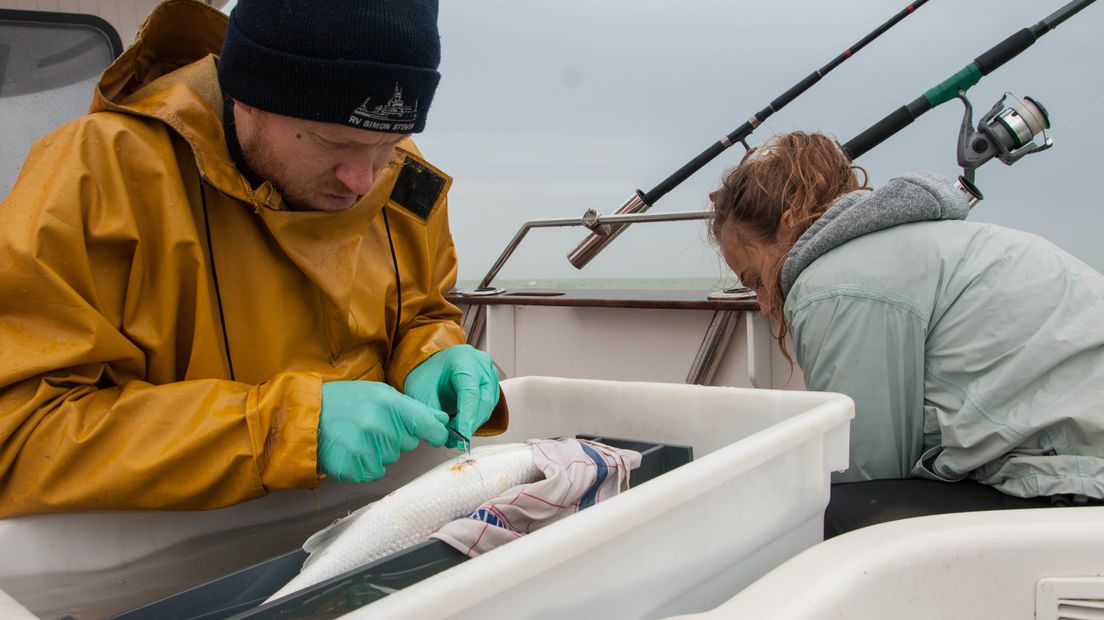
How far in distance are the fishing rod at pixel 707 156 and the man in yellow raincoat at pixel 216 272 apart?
89.1 inches

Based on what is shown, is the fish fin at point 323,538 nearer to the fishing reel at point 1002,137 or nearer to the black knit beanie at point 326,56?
the black knit beanie at point 326,56

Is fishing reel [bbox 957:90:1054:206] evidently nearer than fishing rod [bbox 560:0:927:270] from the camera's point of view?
Yes

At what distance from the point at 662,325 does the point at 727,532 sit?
2616 millimetres

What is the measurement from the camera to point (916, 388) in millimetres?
1911

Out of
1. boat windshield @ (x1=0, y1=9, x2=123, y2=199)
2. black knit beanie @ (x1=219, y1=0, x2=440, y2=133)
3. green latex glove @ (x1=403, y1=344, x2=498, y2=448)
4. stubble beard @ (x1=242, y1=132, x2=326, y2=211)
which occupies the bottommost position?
green latex glove @ (x1=403, y1=344, x2=498, y2=448)

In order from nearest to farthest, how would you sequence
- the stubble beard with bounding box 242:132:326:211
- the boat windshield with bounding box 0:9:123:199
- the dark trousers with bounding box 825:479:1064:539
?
the stubble beard with bounding box 242:132:326:211 → the dark trousers with bounding box 825:479:1064:539 → the boat windshield with bounding box 0:9:123:199

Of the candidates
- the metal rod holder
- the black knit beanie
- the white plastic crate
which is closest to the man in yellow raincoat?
the black knit beanie

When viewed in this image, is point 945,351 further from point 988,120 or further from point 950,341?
point 988,120

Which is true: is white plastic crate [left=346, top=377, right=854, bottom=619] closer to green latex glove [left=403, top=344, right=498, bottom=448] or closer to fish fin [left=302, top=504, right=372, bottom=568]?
green latex glove [left=403, top=344, right=498, bottom=448]

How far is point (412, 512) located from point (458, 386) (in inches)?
17.2

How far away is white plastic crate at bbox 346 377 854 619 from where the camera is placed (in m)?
0.77

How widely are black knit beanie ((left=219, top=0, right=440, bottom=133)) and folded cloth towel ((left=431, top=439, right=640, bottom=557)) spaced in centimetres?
73

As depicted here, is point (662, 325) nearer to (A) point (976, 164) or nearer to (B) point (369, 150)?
(A) point (976, 164)

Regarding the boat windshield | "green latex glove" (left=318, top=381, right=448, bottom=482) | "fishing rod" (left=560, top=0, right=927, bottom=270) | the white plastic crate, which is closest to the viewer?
the white plastic crate
